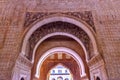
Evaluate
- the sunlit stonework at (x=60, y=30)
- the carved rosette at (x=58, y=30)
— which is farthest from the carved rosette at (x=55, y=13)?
the carved rosette at (x=58, y=30)

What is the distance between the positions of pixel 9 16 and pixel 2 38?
0.70 m

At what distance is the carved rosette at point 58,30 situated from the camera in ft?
12.0

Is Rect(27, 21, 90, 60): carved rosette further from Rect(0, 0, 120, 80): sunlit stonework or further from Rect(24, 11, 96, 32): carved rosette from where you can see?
Rect(24, 11, 96, 32): carved rosette

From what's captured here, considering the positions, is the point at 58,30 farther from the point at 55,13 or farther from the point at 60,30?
the point at 55,13

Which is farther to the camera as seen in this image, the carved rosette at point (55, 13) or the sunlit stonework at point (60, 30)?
the carved rosette at point (55, 13)

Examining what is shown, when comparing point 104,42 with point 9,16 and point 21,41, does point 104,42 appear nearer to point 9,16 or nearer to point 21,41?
point 21,41

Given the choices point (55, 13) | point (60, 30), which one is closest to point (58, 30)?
point (60, 30)

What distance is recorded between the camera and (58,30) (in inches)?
156

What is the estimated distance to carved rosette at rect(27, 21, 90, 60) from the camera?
366 cm

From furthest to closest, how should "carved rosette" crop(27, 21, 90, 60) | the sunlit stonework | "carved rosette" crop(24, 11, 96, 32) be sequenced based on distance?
1. "carved rosette" crop(27, 21, 90, 60)
2. "carved rosette" crop(24, 11, 96, 32)
3. the sunlit stonework

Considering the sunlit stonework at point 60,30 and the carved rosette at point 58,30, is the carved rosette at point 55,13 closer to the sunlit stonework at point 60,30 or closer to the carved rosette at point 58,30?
the sunlit stonework at point 60,30

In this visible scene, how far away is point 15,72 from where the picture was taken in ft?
8.16

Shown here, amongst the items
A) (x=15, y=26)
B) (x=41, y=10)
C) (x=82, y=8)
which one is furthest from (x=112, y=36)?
(x=15, y=26)

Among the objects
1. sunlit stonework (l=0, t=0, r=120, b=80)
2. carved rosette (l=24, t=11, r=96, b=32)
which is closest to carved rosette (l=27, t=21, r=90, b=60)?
sunlit stonework (l=0, t=0, r=120, b=80)
